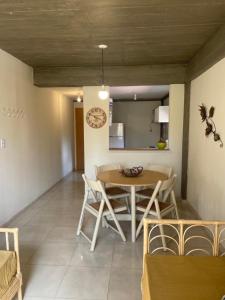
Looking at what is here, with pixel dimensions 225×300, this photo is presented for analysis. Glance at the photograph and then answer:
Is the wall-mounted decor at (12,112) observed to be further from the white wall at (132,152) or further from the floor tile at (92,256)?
the floor tile at (92,256)

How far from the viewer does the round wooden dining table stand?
2945mm

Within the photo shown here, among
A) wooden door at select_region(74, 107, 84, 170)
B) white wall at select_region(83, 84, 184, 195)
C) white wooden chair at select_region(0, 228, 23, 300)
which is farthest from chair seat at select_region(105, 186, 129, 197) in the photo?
wooden door at select_region(74, 107, 84, 170)

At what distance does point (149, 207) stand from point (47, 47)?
7.95ft

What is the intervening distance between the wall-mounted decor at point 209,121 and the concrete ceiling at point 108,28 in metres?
0.84

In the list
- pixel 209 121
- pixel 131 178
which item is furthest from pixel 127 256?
pixel 209 121

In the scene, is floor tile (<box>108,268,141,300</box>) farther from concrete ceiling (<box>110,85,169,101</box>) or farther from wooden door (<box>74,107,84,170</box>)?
wooden door (<box>74,107,84,170</box>)

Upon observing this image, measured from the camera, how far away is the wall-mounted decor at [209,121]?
2.84 m

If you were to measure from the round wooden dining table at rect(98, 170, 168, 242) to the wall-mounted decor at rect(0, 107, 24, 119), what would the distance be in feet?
5.14

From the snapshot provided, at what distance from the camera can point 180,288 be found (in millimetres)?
1358

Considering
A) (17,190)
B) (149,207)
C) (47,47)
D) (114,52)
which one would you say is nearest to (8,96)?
(47,47)

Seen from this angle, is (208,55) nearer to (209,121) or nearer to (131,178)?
(209,121)

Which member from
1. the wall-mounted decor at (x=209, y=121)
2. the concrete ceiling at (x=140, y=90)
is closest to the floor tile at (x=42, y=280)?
the wall-mounted decor at (x=209, y=121)

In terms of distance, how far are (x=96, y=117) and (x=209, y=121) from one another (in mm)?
2126

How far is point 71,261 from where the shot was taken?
8.39ft
